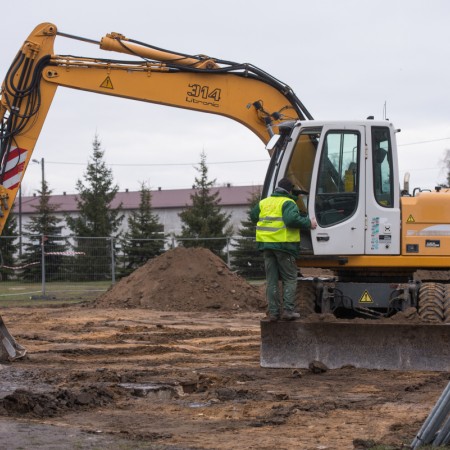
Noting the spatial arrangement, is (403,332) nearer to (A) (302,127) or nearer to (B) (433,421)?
(A) (302,127)

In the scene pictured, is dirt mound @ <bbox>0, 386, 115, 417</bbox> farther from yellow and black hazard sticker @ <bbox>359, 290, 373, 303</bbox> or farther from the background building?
the background building

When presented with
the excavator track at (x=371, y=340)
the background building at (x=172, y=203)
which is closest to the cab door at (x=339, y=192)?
the excavator track at (x=371, y=340)

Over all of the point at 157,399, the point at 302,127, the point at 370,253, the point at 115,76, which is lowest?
the point at 157,399

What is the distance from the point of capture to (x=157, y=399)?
9531mm

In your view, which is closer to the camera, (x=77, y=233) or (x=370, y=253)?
(x=370, y=253)

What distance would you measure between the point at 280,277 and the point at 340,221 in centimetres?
98

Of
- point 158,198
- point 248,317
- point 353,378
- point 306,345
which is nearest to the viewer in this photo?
point 353,378

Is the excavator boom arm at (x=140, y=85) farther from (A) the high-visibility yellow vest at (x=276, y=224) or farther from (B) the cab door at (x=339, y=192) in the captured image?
(A) the high-visibility yellow vest at (x=276, y=224)

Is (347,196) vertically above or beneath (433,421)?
above

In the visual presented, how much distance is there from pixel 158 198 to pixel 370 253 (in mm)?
59557

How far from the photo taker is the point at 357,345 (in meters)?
11.3

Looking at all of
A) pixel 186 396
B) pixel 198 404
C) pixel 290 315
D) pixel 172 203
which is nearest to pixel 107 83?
pixel 290 315

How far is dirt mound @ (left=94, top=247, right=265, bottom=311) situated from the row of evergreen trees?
5.11m

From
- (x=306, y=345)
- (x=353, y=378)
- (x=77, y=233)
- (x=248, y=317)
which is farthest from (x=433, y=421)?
(x=77, y=233)
